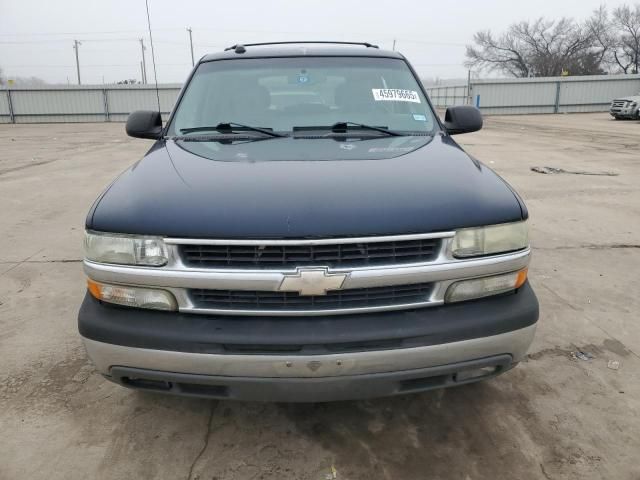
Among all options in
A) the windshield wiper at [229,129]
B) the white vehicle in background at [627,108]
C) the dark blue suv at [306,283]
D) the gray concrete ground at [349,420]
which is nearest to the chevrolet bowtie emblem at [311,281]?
the dark blue suv at [306,283]

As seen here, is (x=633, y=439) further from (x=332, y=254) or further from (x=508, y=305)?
(x=332, y=254)

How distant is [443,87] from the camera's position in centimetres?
3981

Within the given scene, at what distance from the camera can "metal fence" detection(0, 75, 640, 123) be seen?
28.2 metres

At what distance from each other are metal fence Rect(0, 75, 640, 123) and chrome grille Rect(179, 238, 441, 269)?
2726 centimetres

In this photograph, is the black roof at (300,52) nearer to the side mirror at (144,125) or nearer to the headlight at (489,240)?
the side mirror at (144,125)

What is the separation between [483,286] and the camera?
201 cm

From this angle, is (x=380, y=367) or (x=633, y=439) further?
(x=633, y=439)

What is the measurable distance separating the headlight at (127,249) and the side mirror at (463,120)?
2183 millimetres

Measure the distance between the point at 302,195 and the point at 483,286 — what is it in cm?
82

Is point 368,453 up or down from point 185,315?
down

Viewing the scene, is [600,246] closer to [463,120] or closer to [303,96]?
[463,120]

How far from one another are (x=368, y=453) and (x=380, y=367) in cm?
56

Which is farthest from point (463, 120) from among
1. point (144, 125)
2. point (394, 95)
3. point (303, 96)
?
point (144, 125)

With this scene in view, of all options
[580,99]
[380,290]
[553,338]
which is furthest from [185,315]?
[580,99]
